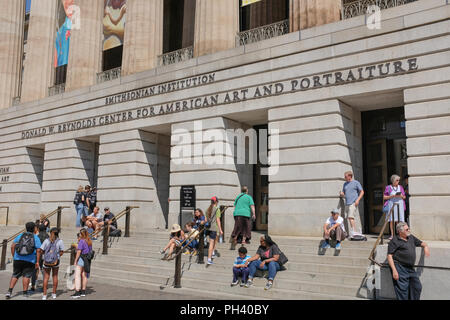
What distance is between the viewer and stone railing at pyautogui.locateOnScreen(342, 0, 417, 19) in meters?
12.6

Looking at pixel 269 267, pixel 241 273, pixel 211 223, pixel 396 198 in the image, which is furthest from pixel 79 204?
pixel 396 198

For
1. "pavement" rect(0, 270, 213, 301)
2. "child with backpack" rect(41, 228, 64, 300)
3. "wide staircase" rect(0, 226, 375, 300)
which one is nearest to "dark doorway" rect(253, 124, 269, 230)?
"wide staircase" rect(0, 226, 375, 300)

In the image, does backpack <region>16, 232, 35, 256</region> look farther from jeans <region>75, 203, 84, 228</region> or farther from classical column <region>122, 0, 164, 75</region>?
classical column <region>122, 0, 164, 75</region>

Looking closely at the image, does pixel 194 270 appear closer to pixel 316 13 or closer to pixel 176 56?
pixel 316 13

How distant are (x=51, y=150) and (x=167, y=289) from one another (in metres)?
14.3

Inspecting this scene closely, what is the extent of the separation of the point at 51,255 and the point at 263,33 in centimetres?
1065

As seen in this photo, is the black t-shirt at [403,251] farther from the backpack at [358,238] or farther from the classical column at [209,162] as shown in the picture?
the classical column at [209,162]

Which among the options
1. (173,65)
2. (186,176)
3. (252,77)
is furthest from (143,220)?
(252,77)

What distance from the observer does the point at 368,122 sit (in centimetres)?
1412

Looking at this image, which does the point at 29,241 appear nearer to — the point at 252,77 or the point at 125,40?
the point at 252,77

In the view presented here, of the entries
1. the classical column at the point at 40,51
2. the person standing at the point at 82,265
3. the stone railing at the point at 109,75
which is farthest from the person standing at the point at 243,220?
the classical column at the point at 40,51

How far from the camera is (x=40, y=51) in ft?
77.8
